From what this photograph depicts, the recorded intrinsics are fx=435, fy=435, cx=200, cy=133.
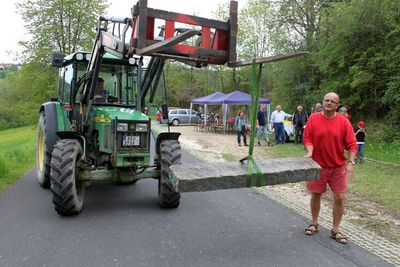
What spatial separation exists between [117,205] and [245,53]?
3403 cm

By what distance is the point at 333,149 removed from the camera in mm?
5219

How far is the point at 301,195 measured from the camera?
8.12 m

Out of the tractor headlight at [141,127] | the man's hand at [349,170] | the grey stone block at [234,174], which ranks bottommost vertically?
the grey stone block at [234,174]

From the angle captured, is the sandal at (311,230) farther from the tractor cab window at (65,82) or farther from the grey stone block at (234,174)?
the tractor cab window at (65,82)

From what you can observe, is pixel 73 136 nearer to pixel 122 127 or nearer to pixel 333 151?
pixel 122 127

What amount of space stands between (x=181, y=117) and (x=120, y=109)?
104 feet

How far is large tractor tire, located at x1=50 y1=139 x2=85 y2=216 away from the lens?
6.00 m

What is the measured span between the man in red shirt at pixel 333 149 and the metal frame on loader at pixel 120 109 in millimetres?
1314

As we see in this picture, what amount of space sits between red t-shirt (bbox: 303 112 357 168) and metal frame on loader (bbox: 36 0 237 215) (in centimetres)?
136

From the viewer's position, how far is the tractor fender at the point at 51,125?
7820 mm

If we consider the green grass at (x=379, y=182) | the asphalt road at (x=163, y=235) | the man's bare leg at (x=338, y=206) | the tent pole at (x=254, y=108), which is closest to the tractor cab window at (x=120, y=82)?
the asphalt road at (x=163, y=235)

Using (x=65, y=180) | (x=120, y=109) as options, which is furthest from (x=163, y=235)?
(x=120, y=109)

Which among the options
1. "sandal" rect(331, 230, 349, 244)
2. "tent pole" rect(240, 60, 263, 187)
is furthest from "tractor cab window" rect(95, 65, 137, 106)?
"sandal" rect(331, 230, 349, 244)

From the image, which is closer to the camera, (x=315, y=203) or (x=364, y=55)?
(x=315, y=203)
